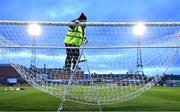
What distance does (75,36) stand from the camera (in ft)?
36.7

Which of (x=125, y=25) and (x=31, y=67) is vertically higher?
(x=125, y=25)

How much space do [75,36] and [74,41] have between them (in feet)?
0.38

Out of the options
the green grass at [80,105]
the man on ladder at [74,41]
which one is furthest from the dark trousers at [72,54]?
the green grass at [80,105]

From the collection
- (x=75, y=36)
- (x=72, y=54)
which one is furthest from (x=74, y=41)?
(x=72, y=54)

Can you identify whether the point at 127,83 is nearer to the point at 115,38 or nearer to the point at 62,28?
the point at 115,38

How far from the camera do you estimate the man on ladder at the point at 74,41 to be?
1109cm

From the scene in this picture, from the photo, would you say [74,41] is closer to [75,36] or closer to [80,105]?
[75,36]

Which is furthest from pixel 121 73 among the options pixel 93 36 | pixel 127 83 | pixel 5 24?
pixel 5 24

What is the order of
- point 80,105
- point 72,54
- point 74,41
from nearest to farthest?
point 72,54
point 74,41
point 80,105

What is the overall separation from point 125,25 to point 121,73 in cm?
152

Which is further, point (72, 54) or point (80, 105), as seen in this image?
point (80, 105)

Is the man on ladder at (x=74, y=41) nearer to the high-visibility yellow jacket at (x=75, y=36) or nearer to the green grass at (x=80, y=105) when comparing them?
the high-visibility yellow jacket at (x=75, y=36)

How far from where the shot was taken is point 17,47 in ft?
34.4

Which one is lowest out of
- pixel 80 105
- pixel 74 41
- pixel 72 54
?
pixel 80 105
